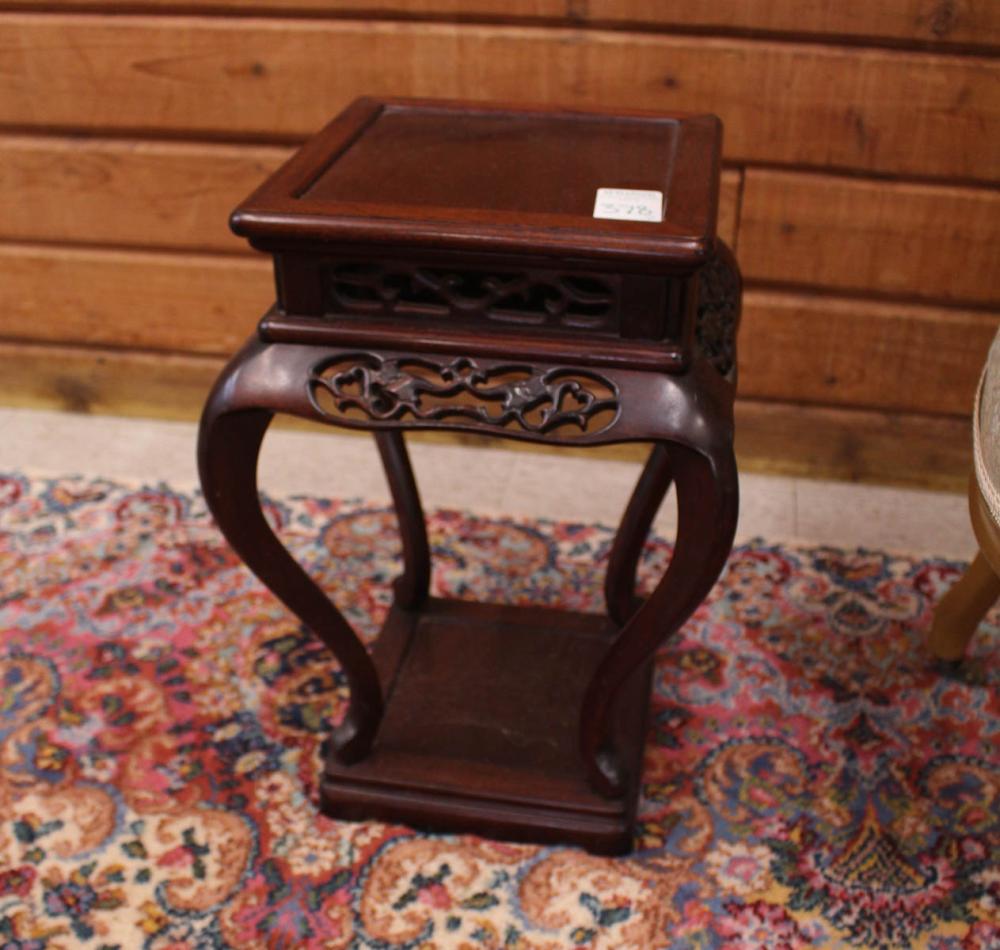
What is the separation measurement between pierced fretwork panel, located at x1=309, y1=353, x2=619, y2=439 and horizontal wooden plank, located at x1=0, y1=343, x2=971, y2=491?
972 mm

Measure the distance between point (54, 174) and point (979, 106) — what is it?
1.45 m

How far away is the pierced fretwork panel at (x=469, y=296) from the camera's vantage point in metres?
0.97

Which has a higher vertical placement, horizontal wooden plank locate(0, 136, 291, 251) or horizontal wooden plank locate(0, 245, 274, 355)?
horizontal wooden plank locate(0, 136, 291, 251)

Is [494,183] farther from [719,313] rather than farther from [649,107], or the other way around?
[649,107]

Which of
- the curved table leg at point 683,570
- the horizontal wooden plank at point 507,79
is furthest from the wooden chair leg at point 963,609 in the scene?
the horizontal wooden plank at point 507,79

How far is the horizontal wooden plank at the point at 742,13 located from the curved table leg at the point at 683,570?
88 cm

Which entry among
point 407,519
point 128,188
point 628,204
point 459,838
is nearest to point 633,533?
point 407,519

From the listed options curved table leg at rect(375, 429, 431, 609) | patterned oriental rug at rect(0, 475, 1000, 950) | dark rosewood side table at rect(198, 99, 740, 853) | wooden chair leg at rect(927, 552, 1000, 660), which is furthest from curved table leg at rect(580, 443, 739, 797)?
wooden chair leg at rect(927, 552, 1000, 660)

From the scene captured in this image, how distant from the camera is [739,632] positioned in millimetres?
1570

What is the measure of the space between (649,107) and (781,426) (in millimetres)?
572

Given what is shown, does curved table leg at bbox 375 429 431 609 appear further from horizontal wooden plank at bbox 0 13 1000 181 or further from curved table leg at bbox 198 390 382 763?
horizontal wooden plank at bbox 0 13 1000 181

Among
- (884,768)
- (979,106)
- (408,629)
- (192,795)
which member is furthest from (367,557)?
(979,106)

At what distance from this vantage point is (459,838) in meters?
1.30

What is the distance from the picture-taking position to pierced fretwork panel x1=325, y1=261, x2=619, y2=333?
0.97m
